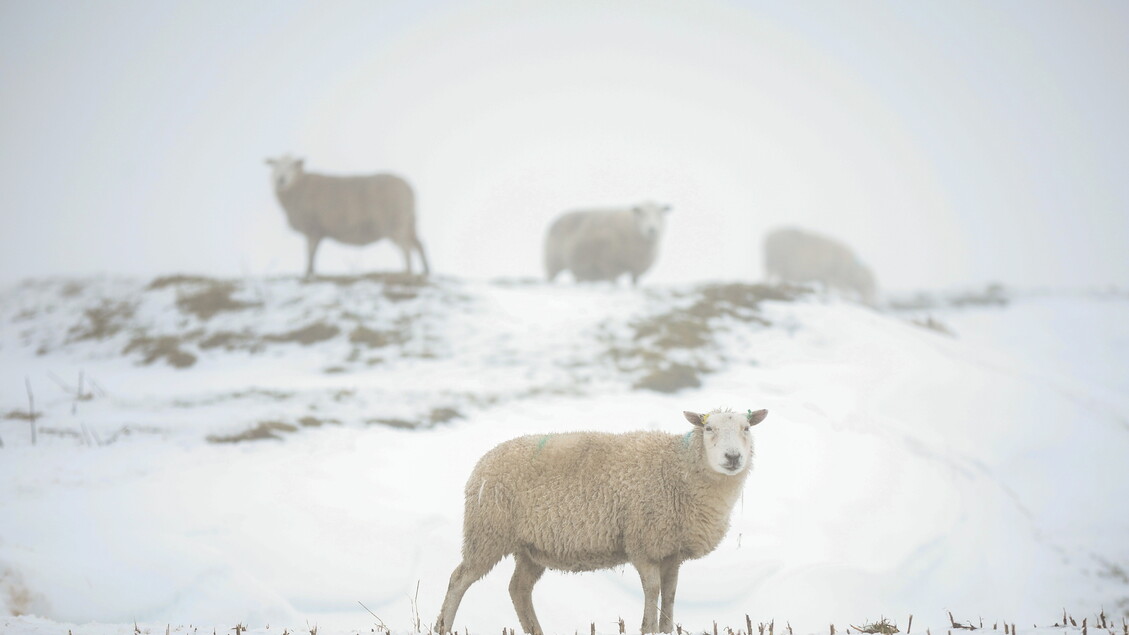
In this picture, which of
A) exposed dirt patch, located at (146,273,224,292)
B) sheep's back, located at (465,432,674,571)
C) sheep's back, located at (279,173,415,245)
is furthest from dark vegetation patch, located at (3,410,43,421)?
sheep's back, located at (279,173,415,245)

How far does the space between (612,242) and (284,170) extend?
781cm

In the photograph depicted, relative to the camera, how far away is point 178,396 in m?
12.1

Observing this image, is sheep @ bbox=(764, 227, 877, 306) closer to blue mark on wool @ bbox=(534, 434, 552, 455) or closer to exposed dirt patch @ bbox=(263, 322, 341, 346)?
exposed dirt patch @ bbox=(263, 322, 341, 346)

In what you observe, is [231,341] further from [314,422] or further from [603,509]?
[603,509]

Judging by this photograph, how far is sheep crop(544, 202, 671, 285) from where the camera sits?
65.5 ft

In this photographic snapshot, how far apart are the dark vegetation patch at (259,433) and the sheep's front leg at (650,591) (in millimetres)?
6041

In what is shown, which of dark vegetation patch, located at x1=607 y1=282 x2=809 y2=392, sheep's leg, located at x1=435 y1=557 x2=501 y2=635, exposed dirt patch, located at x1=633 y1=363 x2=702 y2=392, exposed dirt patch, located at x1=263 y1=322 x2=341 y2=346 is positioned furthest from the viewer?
exposed dirt patch, located at x1=263 y1=322 x2=341 y2=346

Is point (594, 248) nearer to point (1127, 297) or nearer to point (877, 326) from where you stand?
point (877, 326)

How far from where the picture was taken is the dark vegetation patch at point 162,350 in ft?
45.5

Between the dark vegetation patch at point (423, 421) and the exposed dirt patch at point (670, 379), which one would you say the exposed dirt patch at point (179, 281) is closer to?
the dark vegetation patch at point (423, 421)

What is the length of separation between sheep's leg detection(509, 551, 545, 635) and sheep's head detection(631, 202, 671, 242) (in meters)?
14.3

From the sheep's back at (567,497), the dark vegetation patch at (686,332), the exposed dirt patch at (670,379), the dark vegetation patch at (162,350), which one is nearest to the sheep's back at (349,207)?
the dark vegetation patch at (162,350)

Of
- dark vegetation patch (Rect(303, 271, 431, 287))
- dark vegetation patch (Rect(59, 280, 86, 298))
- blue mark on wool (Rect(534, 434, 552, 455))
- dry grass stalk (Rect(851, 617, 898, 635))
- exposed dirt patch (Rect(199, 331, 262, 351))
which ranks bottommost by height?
exposed dirt patch (Rect(199, 331, 262, 351))

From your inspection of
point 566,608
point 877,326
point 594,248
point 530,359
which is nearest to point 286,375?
point 530,359
